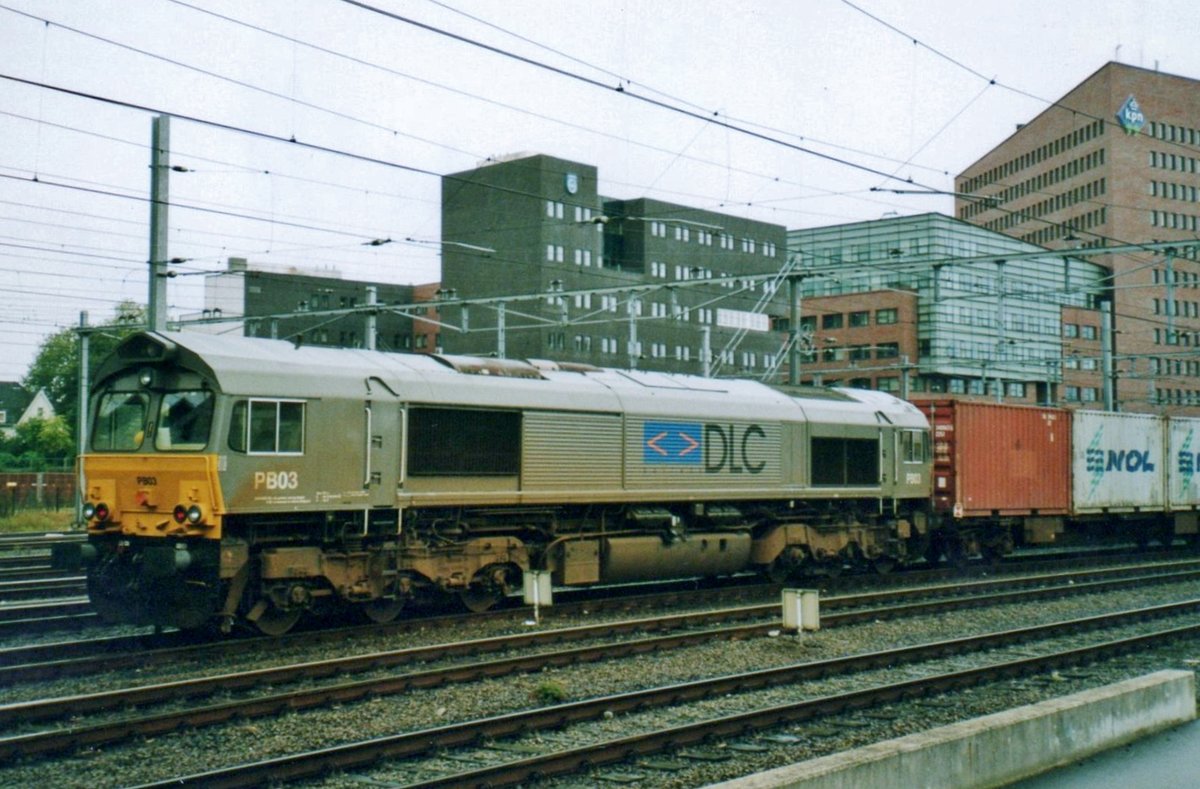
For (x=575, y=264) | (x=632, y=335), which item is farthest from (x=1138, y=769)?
(x=575, y=264)

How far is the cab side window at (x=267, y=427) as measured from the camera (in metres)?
14.0

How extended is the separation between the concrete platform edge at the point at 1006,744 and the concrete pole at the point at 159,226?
1624 cm

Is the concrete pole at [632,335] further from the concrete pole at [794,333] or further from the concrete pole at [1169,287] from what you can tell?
the concrete pole at [1169,287]

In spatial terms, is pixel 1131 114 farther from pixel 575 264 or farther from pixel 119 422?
pixel 119 422

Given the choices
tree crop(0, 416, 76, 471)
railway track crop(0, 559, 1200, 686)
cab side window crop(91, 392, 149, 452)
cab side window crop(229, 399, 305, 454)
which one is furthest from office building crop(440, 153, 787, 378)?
cab side window crop(229, 399, 305, 454)

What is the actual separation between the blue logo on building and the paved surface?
9.83 meters

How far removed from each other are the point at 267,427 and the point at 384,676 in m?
3.65

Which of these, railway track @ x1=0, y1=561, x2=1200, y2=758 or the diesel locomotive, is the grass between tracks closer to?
the diesel locomotive

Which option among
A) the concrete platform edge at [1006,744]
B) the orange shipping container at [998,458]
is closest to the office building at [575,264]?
the orange shipping container at [998,458]

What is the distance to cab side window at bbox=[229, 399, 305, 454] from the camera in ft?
45.9

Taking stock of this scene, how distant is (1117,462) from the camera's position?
97.9 ft

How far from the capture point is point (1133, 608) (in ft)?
66.0

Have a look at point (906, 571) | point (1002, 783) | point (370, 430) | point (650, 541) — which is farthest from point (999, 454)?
point (1002, 783)

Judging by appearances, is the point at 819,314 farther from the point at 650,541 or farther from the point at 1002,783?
the point at 1002,783
